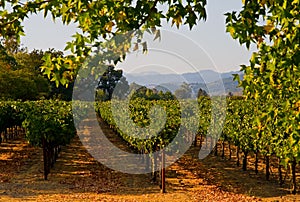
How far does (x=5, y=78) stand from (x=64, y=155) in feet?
50.6

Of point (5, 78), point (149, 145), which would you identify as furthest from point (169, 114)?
point (5, 78)

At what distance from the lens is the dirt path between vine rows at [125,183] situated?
12031 mm

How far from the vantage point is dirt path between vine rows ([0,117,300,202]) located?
12.0 m

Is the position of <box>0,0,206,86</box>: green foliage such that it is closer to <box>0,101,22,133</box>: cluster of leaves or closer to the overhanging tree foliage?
the overhanging tree foliage

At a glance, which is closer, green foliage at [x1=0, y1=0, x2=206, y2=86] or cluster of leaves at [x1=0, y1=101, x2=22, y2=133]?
green foliage at [x1=0, y1=0, x2=206, y2=86]

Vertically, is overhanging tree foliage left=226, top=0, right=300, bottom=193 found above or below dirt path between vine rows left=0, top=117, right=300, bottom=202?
above

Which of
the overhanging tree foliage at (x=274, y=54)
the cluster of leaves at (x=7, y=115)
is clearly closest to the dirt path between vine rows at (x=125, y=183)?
the cluster of leaves at (x=7, y=115)

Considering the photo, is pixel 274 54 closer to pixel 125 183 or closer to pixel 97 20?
pixel 97 20

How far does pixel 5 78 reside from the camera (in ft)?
109

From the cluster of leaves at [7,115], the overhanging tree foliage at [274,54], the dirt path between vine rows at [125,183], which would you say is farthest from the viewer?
the cluster of leaves at [7,115]

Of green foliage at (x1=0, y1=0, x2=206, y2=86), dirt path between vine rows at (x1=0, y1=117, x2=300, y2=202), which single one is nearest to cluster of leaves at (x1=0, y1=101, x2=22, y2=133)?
dirt path between vine rows at (x1=0, y1=117, x2=300, y2=202)

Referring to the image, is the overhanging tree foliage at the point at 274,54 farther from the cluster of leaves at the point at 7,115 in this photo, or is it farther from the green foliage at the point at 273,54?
the cluster of leaves at the point at 7,115

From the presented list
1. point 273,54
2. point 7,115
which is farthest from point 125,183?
point 273,54

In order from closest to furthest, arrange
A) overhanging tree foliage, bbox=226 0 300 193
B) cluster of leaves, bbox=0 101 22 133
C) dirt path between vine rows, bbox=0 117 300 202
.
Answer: overhanging tree foliage, bbox=226 0 300 193, dirt path between vine rows, bbox=0 117 300 202, cluster of leaves, bbox=0 101 22 133
